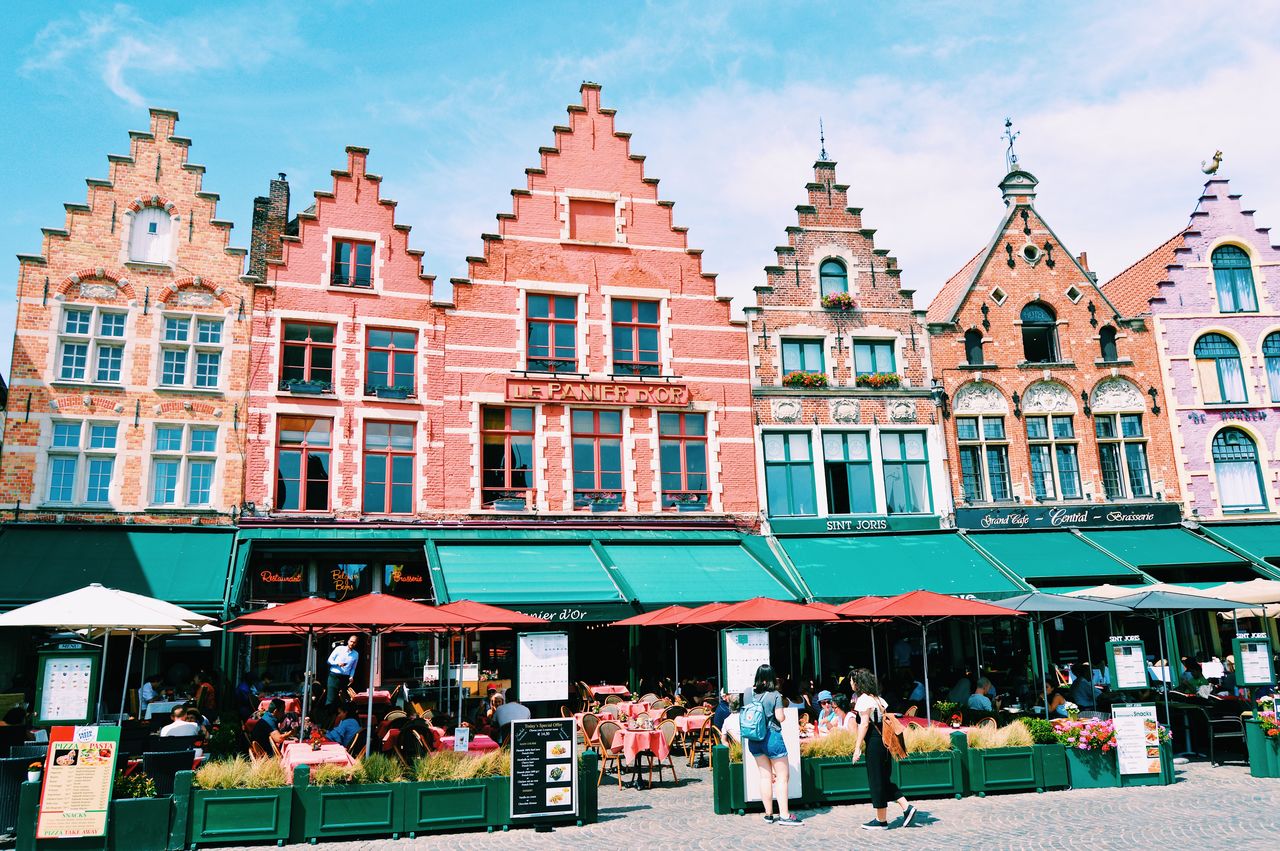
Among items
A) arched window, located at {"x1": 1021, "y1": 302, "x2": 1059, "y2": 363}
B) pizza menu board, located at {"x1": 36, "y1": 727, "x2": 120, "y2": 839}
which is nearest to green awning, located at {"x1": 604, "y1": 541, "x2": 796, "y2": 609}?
arched window, located at {"x1": 1021, "y1": 302, "x2": 1059, "y2": 363}

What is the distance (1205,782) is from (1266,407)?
15.1m

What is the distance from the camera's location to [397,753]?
11.2 m

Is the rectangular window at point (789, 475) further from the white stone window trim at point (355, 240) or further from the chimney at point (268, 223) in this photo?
the chimney at point (268, 223)

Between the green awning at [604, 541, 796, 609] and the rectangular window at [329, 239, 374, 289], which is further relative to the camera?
the rectangular window at [329, 239, 374, 289]

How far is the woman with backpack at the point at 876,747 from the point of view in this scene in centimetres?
1083

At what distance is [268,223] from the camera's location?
2492cm

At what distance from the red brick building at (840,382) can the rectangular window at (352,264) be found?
8.82 metres

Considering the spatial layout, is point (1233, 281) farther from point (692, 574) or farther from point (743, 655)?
point (743, 655)

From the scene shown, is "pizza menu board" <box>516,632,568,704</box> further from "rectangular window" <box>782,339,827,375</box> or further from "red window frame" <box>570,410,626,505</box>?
"rectangular window" <box>782,339,827,375</box>

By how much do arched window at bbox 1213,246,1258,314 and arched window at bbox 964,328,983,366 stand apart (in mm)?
6454

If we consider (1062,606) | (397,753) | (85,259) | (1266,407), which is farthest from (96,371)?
(1266,407)

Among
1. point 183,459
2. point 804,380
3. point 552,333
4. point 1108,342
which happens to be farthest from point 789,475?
point 183,459

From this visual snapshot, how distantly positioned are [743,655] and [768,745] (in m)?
3.50

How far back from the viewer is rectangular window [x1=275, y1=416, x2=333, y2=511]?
20406 millimetres
